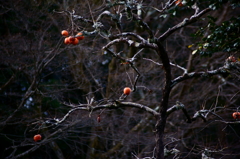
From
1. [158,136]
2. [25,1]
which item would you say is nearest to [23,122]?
[25,1]

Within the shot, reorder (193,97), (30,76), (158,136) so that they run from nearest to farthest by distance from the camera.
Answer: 1. (158,136)
2. (30,76)
3. (193,97)

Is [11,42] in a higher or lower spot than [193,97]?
higher

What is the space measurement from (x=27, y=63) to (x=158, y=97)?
12.2 ft

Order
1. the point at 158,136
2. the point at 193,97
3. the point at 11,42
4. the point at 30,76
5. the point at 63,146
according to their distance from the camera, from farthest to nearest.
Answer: the point at 63,146
the point at 193,97
the point at 30,76
the point at 11,42
the point at 158,136

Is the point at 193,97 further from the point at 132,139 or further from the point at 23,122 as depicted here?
the point at 23,122

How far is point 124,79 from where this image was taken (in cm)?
663

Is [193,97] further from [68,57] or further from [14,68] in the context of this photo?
[14,68]

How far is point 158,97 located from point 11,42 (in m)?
4.05

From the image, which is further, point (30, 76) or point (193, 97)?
point (193, 97)

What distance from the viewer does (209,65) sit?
24.9ft

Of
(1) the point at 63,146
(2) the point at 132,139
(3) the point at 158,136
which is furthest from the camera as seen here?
(1) the point at 63,146

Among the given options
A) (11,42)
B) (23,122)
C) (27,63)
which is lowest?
(23,122)

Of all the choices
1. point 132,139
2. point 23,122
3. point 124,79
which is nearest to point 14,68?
point 23,122

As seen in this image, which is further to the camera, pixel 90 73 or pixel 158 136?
pixel 90 73
